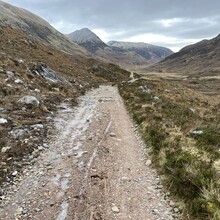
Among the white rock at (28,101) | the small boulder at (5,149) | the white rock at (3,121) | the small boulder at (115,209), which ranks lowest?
the small boulder at (115,209)

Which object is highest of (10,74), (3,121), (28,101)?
(10,74)

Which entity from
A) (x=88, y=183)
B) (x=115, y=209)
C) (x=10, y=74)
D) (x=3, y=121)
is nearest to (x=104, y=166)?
(x=88, y=183)

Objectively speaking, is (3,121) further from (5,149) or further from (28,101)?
(28,101)

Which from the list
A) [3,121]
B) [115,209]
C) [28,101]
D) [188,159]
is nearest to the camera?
→ [115,209]

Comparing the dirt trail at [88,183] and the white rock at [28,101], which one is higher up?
the white rock at [28,101]

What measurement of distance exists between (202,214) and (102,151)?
5.87 m

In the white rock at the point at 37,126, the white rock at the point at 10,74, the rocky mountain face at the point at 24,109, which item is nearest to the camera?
the rocky mountain face at the point at 24,109

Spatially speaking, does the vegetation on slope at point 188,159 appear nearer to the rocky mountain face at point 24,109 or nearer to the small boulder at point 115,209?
the small boulder at point 115,209

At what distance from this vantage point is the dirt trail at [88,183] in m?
7.94

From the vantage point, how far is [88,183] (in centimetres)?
945

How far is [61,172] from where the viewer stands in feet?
34.0

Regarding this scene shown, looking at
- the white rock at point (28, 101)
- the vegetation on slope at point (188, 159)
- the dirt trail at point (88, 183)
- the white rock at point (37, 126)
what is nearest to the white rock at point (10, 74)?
the white rock at point (28, 101)

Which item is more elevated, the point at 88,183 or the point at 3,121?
the point at 3,121

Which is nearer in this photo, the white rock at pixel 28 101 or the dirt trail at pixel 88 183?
the dirt trail at pixel 88 183
